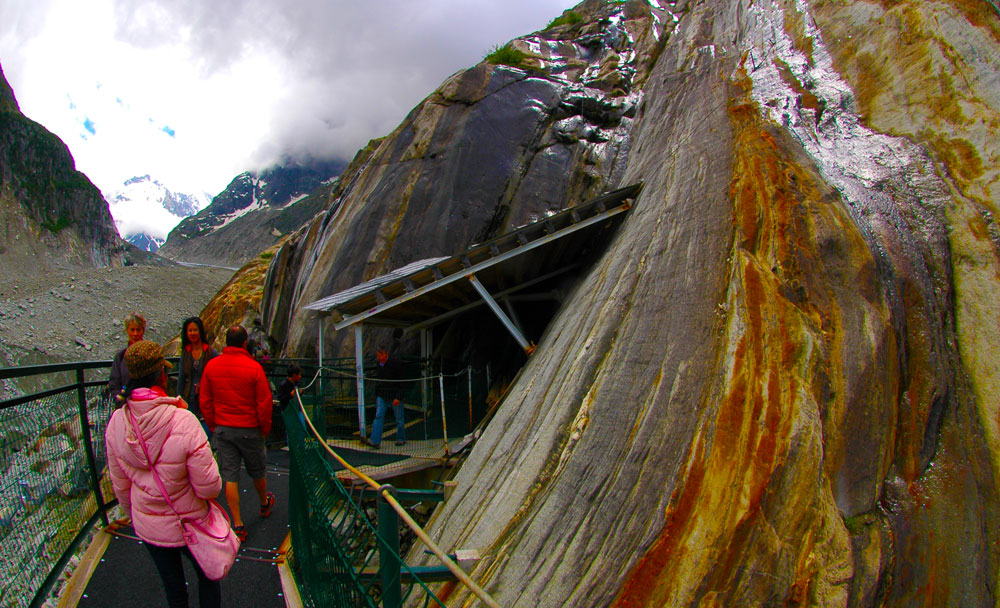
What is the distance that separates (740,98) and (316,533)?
275 inches

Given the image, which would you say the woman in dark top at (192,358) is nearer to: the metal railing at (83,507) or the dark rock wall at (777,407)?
the metal railing at (83,507)

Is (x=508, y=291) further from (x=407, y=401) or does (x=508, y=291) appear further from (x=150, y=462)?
(x=150, y=462)

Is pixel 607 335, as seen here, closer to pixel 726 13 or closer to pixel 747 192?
pixel 747 192

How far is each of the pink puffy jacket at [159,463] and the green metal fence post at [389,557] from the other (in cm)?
96

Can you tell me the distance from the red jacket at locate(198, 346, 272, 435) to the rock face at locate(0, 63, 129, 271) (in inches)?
3724

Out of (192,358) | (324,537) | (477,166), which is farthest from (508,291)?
(324,537)

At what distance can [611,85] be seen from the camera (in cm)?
1648

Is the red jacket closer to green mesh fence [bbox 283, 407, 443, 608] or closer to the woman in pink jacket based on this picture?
green mesh fence [bbox 283, 407, 443, 608]

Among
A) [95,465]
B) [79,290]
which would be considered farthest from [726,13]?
[79,290]

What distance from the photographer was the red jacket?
421 cm

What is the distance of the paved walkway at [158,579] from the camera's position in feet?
11.8

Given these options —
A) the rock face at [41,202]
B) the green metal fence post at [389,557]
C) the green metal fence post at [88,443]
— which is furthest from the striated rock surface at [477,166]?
the rock face at [41,202]

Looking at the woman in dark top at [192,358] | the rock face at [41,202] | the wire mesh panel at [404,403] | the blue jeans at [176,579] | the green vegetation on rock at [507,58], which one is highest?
the rock face at [41,202]

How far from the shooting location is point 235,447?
4.37m
